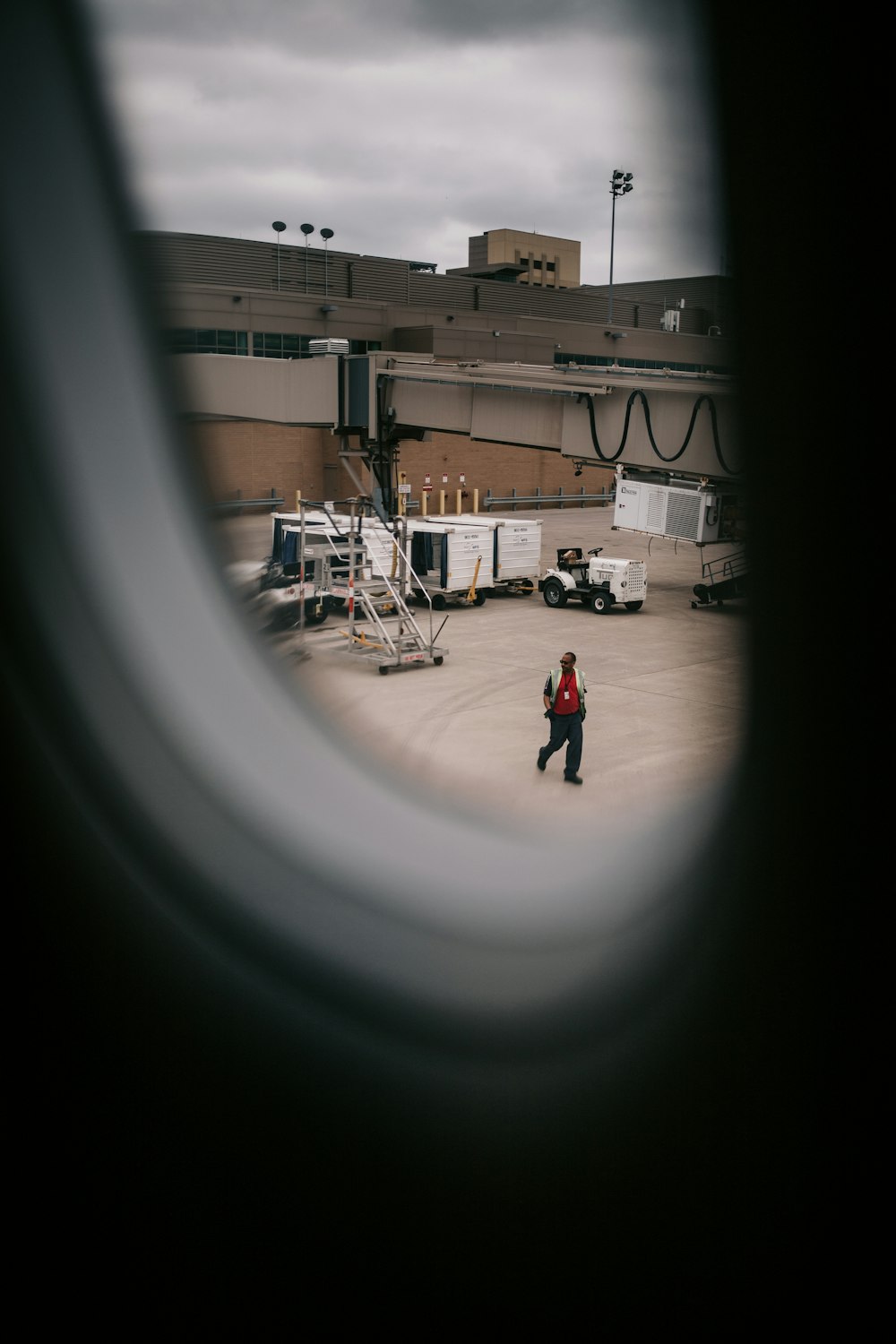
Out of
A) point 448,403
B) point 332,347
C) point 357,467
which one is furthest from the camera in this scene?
point 357,467

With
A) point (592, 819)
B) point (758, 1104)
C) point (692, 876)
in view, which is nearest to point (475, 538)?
point (592, 819)

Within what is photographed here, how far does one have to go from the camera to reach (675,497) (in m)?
24.4

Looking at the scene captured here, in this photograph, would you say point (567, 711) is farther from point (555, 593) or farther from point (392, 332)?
point (392, 332)

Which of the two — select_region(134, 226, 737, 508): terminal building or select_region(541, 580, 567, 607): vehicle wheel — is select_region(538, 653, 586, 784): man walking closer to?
select_region(134, 226, 737, 508): terminal building

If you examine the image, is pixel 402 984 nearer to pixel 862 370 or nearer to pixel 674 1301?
pixel 674 1301

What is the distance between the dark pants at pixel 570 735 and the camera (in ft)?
37.1

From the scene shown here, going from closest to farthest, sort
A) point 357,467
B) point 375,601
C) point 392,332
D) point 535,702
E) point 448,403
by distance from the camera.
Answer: point 535,702, point 375,601, point 448,403, point 357,467, point 392,332

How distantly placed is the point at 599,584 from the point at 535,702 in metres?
8.46

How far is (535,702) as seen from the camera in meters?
14.9

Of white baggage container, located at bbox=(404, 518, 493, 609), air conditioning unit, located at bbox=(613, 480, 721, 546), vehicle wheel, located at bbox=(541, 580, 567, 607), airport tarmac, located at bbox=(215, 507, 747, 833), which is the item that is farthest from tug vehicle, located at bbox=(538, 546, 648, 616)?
air conditioning unit, located at bbox=(613, 480, 721, 546)

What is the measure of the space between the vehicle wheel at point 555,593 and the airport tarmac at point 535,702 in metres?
0.24

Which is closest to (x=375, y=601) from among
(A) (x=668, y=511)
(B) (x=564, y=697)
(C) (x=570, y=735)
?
(B) (x=564, y=697)

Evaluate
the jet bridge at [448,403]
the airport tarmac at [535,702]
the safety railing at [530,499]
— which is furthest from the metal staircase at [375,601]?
the safety railing at [530,499]

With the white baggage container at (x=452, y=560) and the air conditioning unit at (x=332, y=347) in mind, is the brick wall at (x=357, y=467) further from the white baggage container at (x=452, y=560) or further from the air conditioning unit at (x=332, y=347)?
the white baggage container at (x=452, y=560)
